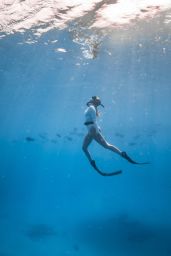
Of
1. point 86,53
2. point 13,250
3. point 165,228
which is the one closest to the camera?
point 86,53

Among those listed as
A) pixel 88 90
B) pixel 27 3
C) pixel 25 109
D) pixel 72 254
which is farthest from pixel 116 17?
pixel 25 109

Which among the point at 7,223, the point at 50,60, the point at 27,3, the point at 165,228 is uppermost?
the point at 27,3

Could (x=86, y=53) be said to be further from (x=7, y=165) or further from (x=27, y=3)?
(x=7, y=165)

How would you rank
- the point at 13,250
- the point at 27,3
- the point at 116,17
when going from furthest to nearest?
1. the point at 13,250
2. the point at 116,17
3. the point at 27,3

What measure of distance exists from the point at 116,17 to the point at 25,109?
32776 mm

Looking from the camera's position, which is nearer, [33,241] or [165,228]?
[165,228]

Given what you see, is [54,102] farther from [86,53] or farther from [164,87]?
[86,53]

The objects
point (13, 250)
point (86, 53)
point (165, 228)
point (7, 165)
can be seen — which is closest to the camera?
point (86, 53)

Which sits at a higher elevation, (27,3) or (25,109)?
(27,3)

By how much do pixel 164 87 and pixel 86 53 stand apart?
1398cm

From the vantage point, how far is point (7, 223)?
43.2m

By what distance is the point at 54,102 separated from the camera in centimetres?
4338

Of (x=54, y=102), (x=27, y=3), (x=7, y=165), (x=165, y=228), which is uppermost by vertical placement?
(x=27, y=3)

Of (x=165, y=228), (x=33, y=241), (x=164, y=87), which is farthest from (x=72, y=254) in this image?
(x=164, y=87)
